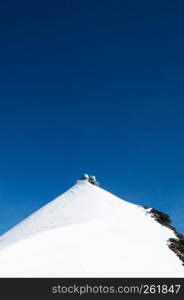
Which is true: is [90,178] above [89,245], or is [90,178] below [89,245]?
above

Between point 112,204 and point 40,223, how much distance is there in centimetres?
1094

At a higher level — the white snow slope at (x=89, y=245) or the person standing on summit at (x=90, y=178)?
the person standing on summit at (x=90, y=178)

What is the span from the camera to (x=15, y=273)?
21688mm

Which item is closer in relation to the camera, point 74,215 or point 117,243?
point 117,243

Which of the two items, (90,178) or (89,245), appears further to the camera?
(90,178)

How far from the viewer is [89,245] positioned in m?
28.0

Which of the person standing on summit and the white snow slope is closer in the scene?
the white snow slope

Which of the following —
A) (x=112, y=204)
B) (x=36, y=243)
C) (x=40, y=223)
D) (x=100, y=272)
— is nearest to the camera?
(x=100, y=272)

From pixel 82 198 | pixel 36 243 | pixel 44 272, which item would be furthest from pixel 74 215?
pixel 44 272

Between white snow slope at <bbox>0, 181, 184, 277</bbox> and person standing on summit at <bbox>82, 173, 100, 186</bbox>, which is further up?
person standing on summit at <bbox>82, 173, 100, 186</bbox>

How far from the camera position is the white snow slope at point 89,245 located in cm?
2345

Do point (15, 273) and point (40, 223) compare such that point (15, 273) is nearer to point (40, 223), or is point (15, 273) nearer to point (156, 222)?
point (40, 223)

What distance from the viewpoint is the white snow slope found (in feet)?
76.9

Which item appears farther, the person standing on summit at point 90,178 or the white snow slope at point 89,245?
the person standing on summit at point 90,178
